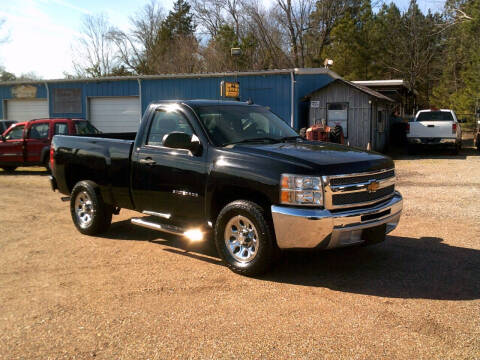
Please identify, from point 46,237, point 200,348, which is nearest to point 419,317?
point 200,348

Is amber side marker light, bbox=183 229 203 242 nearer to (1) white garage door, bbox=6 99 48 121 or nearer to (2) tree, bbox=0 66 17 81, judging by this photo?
(1) white garage door, bbox=6 99 48 121

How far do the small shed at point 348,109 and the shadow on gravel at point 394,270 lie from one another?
14.5 meters

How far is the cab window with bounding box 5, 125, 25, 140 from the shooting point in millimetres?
15828

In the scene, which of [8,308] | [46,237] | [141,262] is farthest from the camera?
[46,237]

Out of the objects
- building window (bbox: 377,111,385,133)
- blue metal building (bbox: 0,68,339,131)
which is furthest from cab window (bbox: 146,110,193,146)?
building window (bbox: 377,111,385,133)

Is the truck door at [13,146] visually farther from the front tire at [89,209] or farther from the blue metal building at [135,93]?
the front tire at [89,209]

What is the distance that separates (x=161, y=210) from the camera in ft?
20.0

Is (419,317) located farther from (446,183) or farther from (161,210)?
(446,183)

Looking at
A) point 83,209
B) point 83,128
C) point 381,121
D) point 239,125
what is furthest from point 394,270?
point 381,121

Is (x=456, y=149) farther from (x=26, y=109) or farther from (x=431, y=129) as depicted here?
(x=26, y=109)

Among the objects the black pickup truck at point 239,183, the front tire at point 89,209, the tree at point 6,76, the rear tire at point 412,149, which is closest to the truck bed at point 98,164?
the black pickup truck at point 239,183

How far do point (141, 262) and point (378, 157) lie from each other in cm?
300

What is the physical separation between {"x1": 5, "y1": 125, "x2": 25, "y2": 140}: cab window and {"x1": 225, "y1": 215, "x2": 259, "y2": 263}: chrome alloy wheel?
12625 millimetres

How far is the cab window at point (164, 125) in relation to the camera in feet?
20.0
